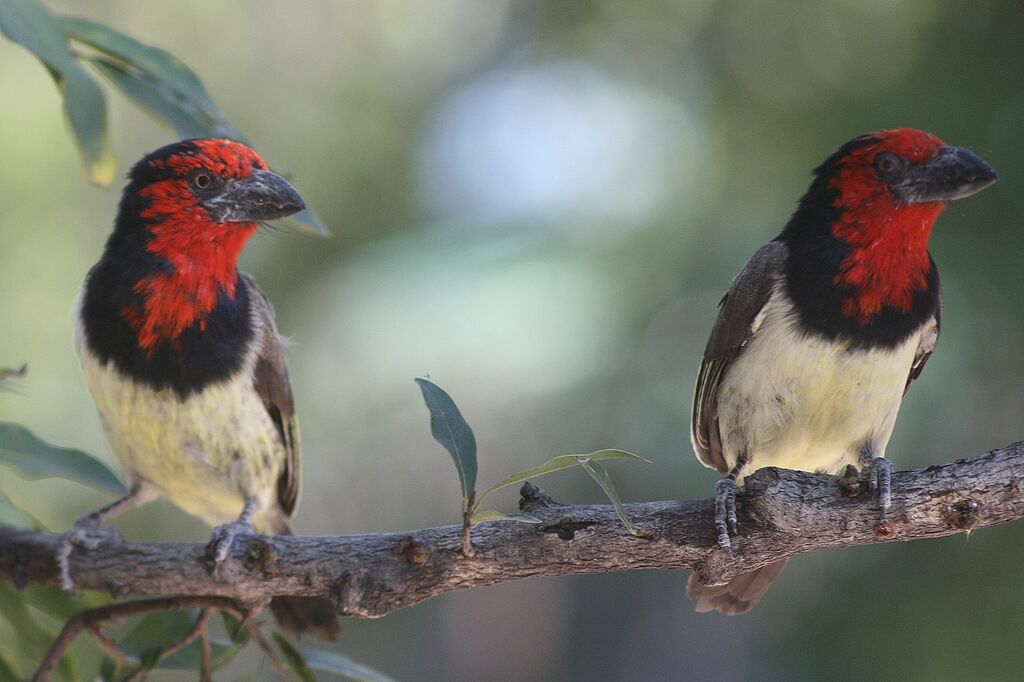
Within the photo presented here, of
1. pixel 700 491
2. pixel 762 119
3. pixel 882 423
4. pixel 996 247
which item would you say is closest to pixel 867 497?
pixel 882 423

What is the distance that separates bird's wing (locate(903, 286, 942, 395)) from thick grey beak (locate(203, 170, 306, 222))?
1708 millimetres

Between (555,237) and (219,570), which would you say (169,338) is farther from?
(555,237)

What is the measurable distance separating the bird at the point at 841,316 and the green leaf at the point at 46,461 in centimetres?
153

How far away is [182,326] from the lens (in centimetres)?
308

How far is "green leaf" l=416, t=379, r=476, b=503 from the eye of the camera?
2.18 meters

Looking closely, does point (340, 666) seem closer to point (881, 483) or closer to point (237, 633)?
point (237, 633)

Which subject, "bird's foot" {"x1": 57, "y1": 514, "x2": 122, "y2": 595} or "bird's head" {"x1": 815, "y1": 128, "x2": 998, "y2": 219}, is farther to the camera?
"bird's foot" {"x1": 57, "y1": 514, "x2": 122, "y2": 595}

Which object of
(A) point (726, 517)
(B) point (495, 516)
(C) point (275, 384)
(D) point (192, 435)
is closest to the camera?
(B) point (495, 516)

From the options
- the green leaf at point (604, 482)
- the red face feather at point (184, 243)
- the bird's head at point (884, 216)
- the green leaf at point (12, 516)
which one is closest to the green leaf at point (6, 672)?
the green leaf at point (12, 516)

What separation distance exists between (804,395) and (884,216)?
503mm

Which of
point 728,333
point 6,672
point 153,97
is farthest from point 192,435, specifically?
point 728,333

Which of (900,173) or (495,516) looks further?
(900,173)

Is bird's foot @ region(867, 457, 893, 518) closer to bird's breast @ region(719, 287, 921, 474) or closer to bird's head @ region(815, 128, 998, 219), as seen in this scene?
bird's breast @ region(719, 287, 921, 474)

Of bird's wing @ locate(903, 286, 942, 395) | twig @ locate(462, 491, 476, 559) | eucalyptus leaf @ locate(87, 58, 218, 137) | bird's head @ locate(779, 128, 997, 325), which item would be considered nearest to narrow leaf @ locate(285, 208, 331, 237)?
eucalyptus leaf @ locate(87, 58, 218, 137)
